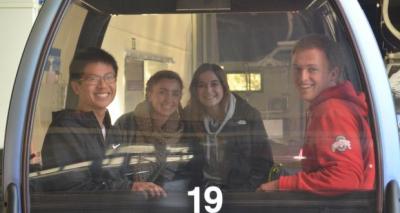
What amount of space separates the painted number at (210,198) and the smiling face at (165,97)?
0.26 metres

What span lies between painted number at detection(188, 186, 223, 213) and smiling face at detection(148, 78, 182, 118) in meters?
0.26

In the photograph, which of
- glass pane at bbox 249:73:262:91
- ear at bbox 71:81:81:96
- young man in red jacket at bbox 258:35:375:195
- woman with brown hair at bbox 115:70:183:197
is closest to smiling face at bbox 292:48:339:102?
young man in red jacket at bbox 258:35:375:195

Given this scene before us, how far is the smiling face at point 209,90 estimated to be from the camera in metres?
1.91

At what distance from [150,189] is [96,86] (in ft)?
1.26

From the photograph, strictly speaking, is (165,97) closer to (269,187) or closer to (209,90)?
(209,90)

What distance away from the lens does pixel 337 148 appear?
5.84ft

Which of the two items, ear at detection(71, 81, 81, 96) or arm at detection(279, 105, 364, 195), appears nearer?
arm at detection(279, 105, 364, 195)

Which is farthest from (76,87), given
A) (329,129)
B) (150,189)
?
(329,129)

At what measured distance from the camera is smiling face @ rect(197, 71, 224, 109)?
1912mm

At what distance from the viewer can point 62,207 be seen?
5.87 ft

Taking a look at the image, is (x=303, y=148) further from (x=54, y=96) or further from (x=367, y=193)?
(x=54, y=96)

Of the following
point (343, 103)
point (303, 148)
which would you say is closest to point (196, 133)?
point (303, 148)

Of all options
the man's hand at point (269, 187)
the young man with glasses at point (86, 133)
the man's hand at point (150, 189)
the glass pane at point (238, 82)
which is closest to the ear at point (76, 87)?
the young man with glasses at point (86, 133)

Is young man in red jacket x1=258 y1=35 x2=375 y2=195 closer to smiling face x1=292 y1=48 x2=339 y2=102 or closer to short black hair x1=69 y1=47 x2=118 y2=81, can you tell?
smiling face x1=292 y1=48 x2=339 y2=102
